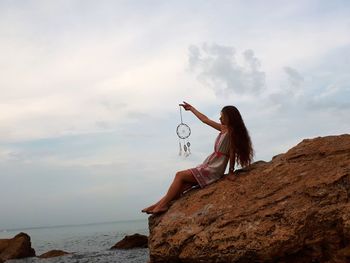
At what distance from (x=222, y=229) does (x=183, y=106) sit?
3.53 meters

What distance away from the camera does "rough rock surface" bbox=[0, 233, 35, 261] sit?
97.9 ft

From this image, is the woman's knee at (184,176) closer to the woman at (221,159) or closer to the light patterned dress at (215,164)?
the woman at (221,159)

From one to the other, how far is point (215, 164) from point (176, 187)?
1.04 m

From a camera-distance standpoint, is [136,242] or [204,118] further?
[136,242]

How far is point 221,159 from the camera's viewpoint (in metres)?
9.95

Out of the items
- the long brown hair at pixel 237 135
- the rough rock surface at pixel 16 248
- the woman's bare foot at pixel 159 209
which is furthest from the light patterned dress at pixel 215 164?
the rough rock surface at pixel 16 248

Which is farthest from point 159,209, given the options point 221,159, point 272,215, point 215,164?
point 272,215

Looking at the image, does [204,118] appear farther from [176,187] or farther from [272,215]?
[272,215]

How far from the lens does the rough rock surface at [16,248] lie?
1175 inches

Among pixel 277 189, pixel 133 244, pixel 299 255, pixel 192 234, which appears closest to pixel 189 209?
pixel 192 234

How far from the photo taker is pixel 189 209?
9289mm

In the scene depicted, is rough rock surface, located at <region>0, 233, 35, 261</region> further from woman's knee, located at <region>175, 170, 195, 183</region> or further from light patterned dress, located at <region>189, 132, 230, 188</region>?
light patterned dress, located at <region>189, 132, 230, 188</region>

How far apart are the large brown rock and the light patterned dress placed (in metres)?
0.26

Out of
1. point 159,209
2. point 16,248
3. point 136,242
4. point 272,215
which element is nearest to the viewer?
point 272,215
